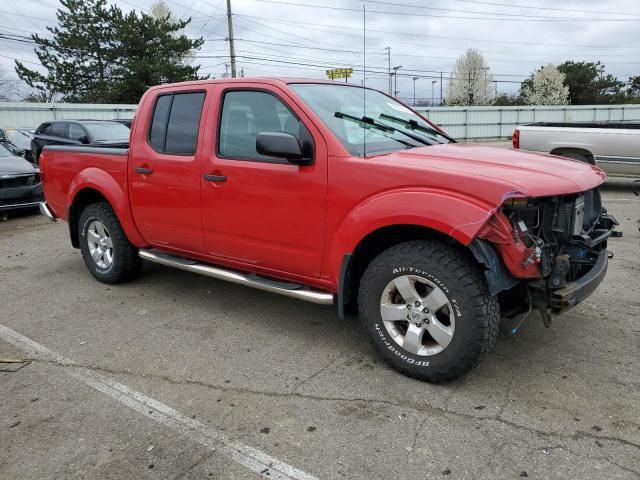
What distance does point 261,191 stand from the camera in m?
3.84

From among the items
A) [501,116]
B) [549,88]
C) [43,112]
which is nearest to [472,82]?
[549,88]

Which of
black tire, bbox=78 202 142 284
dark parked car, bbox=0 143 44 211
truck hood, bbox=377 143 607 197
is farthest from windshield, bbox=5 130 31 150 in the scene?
truck hood, bbox=377 143 607 197

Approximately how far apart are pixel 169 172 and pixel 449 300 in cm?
260

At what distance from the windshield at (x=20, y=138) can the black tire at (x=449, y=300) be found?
16.6 metres

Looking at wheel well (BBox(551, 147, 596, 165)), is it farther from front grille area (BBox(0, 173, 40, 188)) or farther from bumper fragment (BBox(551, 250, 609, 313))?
front grille area (BBox(0, 173, 40, 188))

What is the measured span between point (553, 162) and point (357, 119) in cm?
137

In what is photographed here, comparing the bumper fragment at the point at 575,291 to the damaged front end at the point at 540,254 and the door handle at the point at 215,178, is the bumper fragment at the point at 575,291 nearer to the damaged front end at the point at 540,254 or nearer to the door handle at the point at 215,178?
the damaged front end at the point at 540,254

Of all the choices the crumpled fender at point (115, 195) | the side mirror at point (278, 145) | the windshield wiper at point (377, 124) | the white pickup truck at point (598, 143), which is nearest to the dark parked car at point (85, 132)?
the crumpled fender at point (115, 195)

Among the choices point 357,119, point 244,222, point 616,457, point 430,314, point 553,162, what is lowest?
point 616,457

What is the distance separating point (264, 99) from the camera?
13.0ft

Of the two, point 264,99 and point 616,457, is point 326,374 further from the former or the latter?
point 264,99

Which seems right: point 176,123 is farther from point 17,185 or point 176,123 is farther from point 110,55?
point 110,55

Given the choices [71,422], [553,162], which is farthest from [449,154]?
[71,422]

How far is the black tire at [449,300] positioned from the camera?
3.06m
